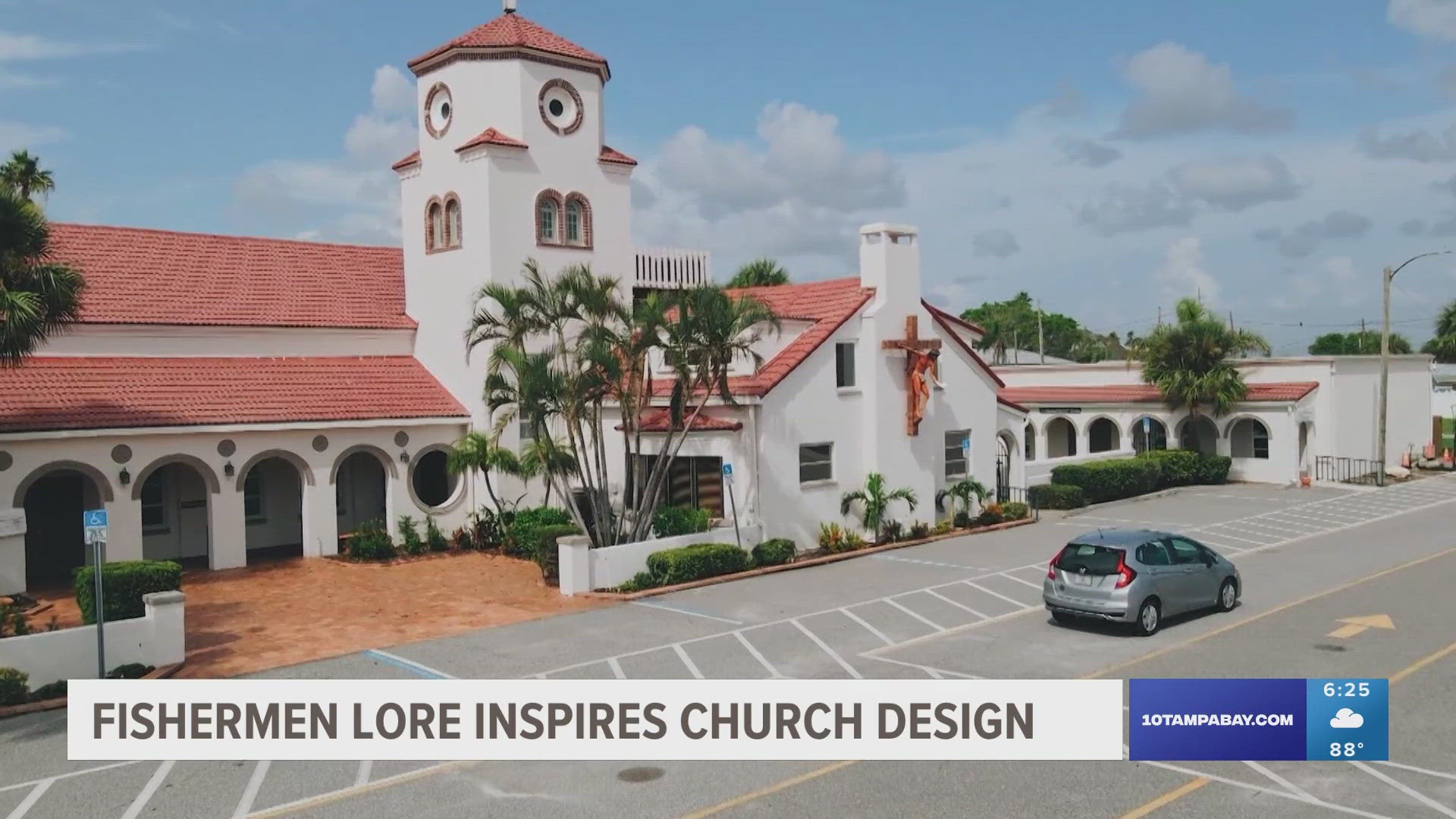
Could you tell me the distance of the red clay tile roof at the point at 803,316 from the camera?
84.3ft

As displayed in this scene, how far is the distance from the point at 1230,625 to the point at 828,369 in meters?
11.5

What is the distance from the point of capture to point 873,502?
90.2 ft

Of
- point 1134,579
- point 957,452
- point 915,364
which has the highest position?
point 915,364

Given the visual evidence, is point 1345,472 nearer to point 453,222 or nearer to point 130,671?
point 453,222

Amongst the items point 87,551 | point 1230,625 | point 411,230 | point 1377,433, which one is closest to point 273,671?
point 87,551

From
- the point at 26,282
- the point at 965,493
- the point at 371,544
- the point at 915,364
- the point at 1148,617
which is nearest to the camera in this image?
the point at 1148,617

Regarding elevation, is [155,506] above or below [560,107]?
below

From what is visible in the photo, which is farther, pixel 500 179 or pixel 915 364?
pixel 915 364

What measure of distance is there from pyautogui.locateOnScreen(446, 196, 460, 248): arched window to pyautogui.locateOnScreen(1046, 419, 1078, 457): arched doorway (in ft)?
97.7

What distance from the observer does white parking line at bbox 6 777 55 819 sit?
10998 millimetres

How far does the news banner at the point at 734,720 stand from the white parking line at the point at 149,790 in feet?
1.21

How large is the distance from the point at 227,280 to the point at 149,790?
1978 cm

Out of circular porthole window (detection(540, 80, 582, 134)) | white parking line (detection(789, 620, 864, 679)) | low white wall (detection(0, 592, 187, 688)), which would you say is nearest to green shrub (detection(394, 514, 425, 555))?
low white wall (detection(0, 592, 187, 688))

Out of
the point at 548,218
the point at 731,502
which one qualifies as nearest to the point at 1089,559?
the point at 731,502
